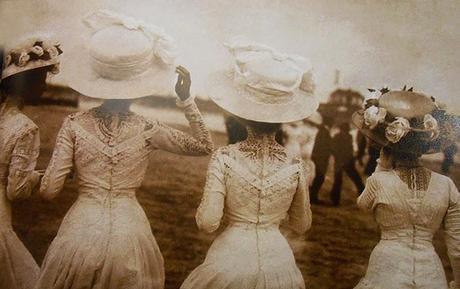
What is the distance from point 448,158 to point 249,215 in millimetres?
1202

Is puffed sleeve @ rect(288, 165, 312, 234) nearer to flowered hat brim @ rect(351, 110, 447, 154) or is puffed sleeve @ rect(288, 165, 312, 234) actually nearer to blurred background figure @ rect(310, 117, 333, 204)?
blurred background figure @ rect(310, 117, 333, 204)

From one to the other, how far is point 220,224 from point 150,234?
1.28 feet

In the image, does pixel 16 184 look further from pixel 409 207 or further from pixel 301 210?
pixel 409 207

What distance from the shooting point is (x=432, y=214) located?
403 cm

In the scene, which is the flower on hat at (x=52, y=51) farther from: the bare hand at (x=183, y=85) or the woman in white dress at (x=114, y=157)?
the bare hand at (x=183, y=85)

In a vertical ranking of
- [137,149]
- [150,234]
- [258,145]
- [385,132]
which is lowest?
[150,234]

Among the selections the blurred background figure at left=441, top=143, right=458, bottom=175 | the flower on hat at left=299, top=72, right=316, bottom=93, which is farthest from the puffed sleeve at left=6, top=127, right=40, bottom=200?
the blurred background figure at left=441, top=143, right=458, bottom=175

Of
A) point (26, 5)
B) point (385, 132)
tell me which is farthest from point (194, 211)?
point (26, 5)

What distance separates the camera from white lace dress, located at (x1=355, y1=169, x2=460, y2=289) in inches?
157

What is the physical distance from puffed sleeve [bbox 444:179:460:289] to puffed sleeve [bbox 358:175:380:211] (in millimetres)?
405

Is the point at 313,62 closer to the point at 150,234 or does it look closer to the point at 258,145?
the point at 258,145

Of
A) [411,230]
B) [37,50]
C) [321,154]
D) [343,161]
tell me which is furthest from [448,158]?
[37,50]

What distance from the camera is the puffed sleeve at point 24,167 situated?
4.11 metres

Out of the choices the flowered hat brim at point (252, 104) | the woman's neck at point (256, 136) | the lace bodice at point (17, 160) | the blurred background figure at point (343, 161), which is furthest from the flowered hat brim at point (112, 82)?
the blurred background figure at point (343, 161)
